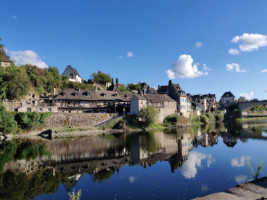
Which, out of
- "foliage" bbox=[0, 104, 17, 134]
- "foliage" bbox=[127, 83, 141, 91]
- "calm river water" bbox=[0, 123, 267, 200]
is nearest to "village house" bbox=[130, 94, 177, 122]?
"foliage" bbox=[127, 83, 141, 91]

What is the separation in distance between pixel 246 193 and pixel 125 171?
1124 centimetres

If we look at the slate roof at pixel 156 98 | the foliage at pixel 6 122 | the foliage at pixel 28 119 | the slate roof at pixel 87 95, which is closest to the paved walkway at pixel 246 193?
the foliage at pixel 6 122

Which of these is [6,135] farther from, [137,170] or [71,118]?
[137,170]

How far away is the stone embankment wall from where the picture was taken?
4797 centimetres

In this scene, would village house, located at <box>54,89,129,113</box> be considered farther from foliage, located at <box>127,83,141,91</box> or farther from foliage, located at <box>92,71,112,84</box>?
foliage, located at <box>127,83,141,91</box>

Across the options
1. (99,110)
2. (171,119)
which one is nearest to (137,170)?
(99,110)

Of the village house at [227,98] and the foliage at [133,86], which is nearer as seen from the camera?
the foliage at [133,86]

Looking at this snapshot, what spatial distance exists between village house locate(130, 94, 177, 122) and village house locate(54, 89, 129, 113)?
6214 millimetres

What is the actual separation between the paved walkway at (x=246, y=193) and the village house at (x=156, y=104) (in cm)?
4368

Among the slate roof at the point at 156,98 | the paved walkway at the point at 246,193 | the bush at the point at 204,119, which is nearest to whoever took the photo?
the paved walkway at the point at 246,193

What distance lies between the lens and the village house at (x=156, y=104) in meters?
58.5

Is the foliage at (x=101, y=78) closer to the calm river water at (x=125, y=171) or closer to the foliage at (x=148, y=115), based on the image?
the foliage at (x=148, y=115)

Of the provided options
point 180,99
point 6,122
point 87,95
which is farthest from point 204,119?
point 6,122

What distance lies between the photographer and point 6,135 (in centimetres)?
4019
